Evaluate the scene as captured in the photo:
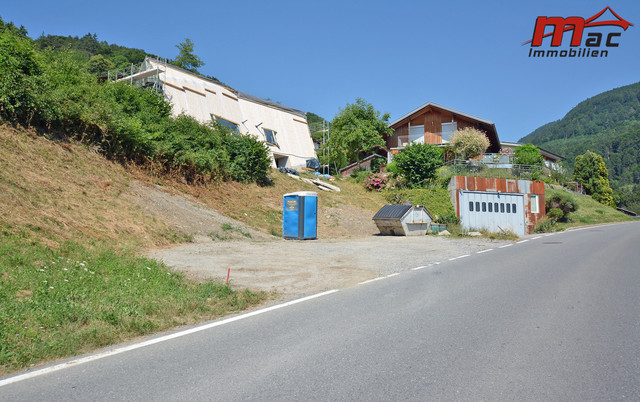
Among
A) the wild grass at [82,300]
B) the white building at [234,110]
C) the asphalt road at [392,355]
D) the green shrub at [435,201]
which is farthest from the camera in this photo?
the white building at [234,110]

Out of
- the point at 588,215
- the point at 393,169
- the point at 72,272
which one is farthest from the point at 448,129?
the point at 72,272

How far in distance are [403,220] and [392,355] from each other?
17.1m

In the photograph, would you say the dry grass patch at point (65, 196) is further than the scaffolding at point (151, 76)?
No

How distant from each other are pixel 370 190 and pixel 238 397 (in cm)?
3163

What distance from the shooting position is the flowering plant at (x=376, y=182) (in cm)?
3469

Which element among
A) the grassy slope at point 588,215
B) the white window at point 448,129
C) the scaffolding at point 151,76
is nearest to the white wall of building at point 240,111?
the scaffolding at point 151,76

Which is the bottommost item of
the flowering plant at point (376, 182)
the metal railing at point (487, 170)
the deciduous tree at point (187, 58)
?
the flowering plant at point (376, 182)

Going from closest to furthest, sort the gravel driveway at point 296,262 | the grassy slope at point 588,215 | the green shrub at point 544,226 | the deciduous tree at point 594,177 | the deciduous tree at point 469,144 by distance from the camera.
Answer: the gravel driveway at point 296,262 → the green shrub at point 544,226 → the grassy slope at point 588,215 → the deciduous tree at point 469,144 → the deciduous tree at point 594,177

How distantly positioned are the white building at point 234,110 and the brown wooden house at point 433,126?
939 cm

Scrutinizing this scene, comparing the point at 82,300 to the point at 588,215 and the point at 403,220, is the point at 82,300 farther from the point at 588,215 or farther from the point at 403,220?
the point at 588,215

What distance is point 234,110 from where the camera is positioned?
125 ft

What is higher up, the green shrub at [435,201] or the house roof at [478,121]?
the house roof at [478,121]

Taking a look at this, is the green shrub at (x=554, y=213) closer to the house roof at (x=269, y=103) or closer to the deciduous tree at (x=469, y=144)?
the deciduous tree at (x=469, y=144)

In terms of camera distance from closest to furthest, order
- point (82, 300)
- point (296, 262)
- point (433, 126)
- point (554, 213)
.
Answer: point (82, 300) → point (296, 262) → point (554, 213) → point (433, 126)
